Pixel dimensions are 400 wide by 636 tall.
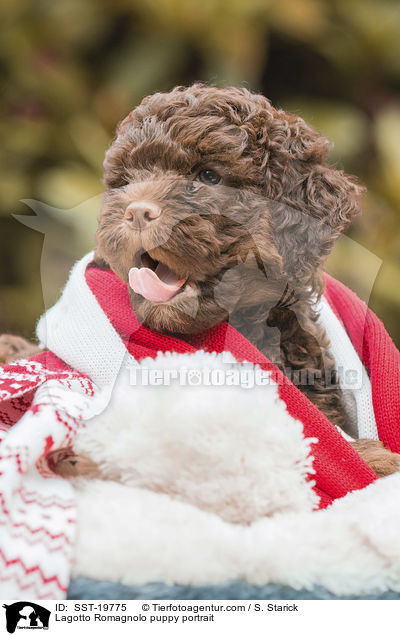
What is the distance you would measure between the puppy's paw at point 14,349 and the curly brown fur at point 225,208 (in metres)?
0.35

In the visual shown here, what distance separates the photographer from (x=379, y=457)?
2.73 ft

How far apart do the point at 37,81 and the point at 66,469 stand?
1.25m

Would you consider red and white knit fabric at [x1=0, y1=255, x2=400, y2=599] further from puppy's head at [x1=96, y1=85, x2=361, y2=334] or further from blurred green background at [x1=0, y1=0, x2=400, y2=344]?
blurred green background at [x1=0, y1=0, x2=400, y2=344]

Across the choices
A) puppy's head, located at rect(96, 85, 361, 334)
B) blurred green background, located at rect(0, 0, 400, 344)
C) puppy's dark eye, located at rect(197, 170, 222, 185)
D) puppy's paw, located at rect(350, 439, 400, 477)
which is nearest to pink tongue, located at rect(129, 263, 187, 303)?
puppy's head, located at rect(96, 85, 361, 334)

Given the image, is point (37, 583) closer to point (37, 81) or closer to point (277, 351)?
point (277, 351)

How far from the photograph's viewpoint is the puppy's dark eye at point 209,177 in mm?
780

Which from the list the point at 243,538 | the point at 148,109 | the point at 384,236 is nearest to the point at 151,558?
the point at 243,538

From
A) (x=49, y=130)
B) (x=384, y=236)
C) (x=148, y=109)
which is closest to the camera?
(x=148, y=109)

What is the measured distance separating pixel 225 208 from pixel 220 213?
0.03 feet

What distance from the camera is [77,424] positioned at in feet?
2.14
